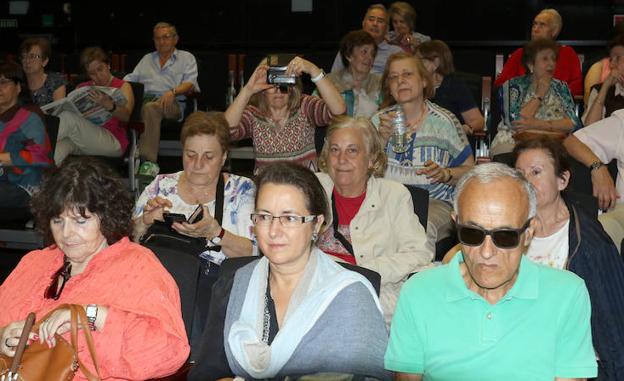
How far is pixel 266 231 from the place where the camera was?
2916 mm

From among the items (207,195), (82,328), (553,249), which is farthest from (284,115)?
(82,328)

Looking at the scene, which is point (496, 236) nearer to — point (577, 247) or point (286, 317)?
point (286, 317)

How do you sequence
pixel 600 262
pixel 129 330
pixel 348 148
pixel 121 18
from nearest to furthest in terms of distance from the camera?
pixel 129 330 → pixel 600 262 → pixel 348 148 → pixel 121 18

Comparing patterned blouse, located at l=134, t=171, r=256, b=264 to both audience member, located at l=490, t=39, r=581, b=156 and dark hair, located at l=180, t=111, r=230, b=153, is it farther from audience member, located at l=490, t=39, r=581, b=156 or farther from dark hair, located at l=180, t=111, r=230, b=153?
audience member, located at l=490, t=39, r=581, b=156

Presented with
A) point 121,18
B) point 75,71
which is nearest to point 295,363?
point 75,71

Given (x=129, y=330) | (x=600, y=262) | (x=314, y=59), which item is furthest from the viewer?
(x=314, y=59)

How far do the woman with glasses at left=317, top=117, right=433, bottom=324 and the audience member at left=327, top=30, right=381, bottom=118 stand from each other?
245 cm

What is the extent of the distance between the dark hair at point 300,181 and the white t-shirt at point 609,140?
2.34 meters

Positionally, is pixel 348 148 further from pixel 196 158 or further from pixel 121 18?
pixel 121 18

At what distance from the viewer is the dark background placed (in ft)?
36.2

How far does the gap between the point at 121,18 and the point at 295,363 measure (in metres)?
10.6

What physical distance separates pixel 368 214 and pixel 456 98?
2.43 meters

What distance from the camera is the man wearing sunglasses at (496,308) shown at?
2.55 metres

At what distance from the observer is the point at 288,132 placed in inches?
208
